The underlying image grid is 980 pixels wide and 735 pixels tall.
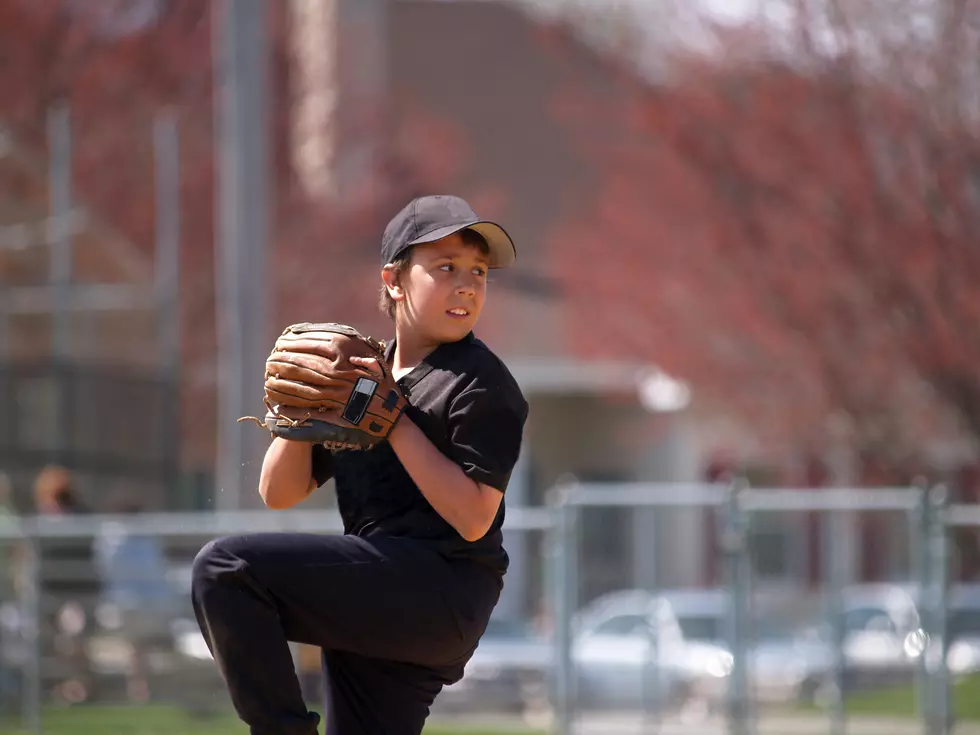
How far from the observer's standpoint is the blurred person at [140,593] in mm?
11977

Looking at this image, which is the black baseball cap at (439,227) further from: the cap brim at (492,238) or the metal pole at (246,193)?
the metal pole at (246,193)

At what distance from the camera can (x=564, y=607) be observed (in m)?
10.8

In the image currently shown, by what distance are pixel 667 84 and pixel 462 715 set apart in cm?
720

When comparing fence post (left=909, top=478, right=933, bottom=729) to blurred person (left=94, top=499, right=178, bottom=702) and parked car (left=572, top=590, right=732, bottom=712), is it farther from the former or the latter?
blurred person (left=94, top=499, right=178, bottom=702)

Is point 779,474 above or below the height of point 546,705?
above

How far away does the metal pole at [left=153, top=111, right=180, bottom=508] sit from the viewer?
58.9ft

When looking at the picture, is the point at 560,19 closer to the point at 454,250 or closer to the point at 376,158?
the point at 376,158

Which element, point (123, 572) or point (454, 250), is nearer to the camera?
point (454, 250)

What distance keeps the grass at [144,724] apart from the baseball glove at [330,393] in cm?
716

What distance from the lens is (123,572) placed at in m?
12.0

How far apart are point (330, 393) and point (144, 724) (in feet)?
28.0

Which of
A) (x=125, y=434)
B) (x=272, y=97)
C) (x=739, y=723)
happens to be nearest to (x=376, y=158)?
(x=272, y=97)

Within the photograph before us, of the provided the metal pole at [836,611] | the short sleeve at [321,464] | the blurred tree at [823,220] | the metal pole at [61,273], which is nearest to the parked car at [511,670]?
the metal pole at [836,611]

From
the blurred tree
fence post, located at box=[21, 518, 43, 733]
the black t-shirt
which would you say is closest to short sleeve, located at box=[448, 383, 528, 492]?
the black t-shirt
